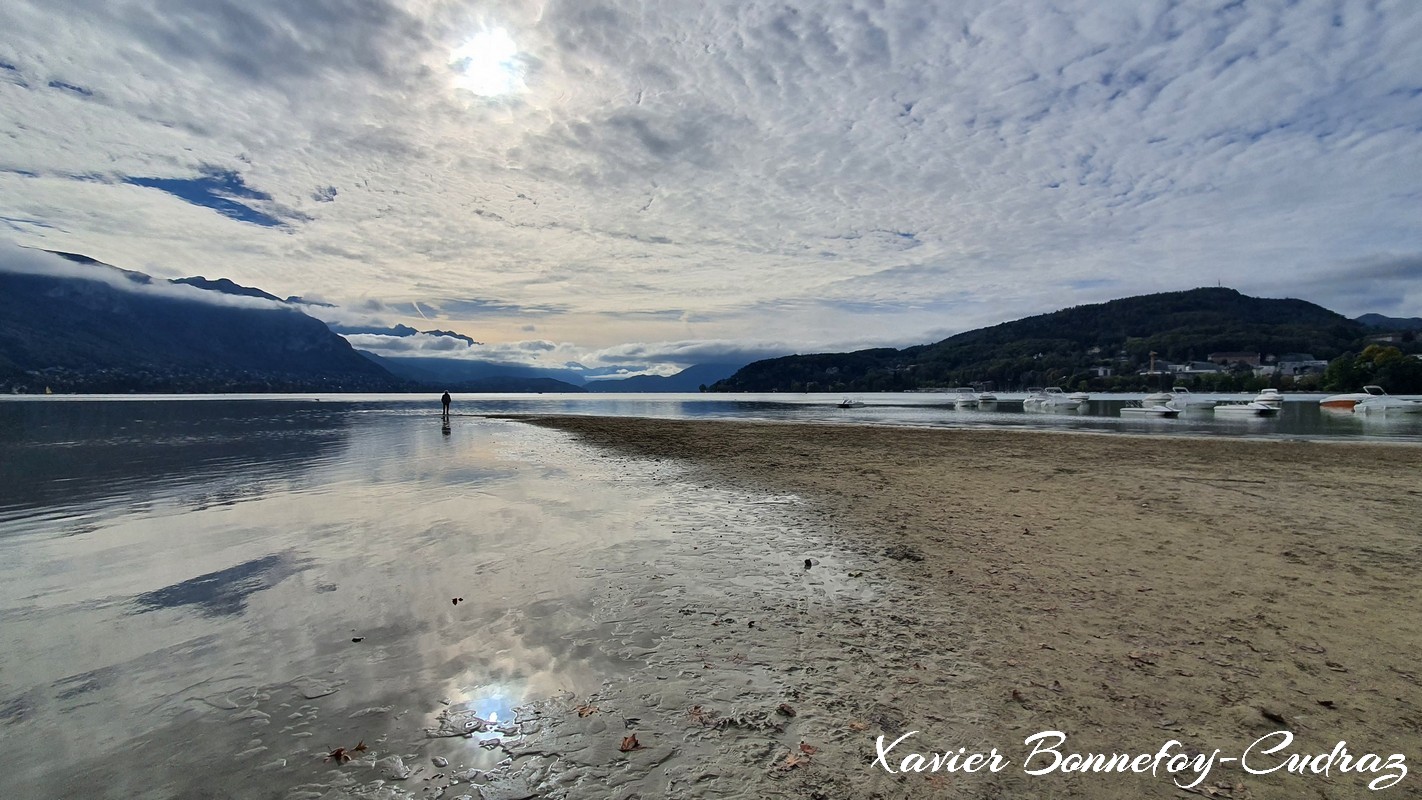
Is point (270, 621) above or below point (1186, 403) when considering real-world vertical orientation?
above

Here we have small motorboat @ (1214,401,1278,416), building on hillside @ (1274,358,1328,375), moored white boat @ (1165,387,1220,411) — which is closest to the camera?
small motorboat @ (1214,401,1278,416)

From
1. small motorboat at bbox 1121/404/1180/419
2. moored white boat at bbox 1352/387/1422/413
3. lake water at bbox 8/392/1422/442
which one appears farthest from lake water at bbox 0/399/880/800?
moored white boat at bbox 1352/387/1422/413

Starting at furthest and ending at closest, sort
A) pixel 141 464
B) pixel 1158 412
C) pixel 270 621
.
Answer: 1. pixel 1158 412
2. pixel 141 464
3. pixel 270 621

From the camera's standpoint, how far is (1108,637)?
5973mm

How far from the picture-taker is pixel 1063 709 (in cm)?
457

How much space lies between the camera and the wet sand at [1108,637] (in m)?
4.08

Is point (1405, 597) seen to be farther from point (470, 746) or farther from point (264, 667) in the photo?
point (264, 667)

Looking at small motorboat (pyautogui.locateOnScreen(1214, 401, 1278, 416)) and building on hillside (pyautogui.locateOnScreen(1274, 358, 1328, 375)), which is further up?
building on hillside (pyautogui.locateOnScreen(1274, 358, 1328, 375))

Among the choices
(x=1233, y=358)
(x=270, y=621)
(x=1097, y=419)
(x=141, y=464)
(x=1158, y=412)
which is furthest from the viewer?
(x=1233, y=358)

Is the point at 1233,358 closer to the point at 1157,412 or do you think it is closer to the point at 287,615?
the point at 1157,412

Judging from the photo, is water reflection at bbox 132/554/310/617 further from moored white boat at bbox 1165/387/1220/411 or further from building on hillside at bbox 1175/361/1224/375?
building on hillside at bbox 1175/361/1224/375

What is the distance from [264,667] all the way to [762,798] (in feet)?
16.6

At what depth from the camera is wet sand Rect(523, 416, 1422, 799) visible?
408 centimetres

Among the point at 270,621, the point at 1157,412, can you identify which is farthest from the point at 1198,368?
the point at 270,621
